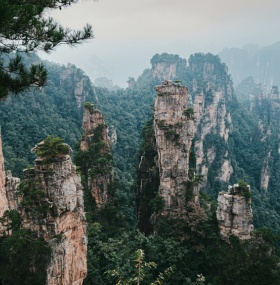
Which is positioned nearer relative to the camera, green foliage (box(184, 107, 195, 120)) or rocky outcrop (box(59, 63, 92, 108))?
green foliage (box(184, 107, 195, 120))

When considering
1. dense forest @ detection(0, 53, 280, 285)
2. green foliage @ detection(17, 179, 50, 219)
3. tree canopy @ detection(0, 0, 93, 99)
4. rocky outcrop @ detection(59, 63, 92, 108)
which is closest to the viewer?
tree canopy @ detection(0, 0, 93, 99)

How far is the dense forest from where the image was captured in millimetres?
15102

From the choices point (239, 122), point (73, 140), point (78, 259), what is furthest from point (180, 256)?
point (239, 122)

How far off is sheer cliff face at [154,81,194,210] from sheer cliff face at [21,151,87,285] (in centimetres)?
947

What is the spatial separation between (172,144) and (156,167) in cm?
241

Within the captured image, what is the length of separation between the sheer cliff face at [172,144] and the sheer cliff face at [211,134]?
80.5 ft

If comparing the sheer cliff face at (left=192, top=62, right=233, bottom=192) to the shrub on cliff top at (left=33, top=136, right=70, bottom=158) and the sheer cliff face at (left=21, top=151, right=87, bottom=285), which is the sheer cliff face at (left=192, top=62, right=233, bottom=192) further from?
the shrub on cliff top at (left=33, top=136, right=70, bottom=158)

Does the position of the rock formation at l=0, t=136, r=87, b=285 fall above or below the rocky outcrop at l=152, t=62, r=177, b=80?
below

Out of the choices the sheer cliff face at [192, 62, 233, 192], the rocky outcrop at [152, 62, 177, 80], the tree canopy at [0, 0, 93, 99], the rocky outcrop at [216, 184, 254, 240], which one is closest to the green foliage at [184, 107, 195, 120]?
the rocky outcrop at [216, 184, 254, 240]

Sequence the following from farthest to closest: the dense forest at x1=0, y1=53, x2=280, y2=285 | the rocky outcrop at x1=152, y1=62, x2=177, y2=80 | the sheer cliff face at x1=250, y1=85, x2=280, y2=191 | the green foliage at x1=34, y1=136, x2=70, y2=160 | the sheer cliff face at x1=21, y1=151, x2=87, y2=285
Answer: the rocky outcrop at x1=152, y1=62, x2=177, y2=80, the sheer cliff face at x1=250, y1=85, x2=280, y2=191, the dense forest at x1=0, y1=53, x2=280, y2=285, the green foliage at x1=34, y1=136, x2=70, y2=160, the sheer cliff face at x1=21, y1=151, x2=87, y2=285

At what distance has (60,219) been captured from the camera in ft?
38.2

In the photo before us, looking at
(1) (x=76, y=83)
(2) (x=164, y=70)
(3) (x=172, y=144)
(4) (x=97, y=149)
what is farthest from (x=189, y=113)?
(2) (x=164, y=70)

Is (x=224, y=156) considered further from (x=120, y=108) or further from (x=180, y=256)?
(x=180, y=256)

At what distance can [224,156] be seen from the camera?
51.4 m
